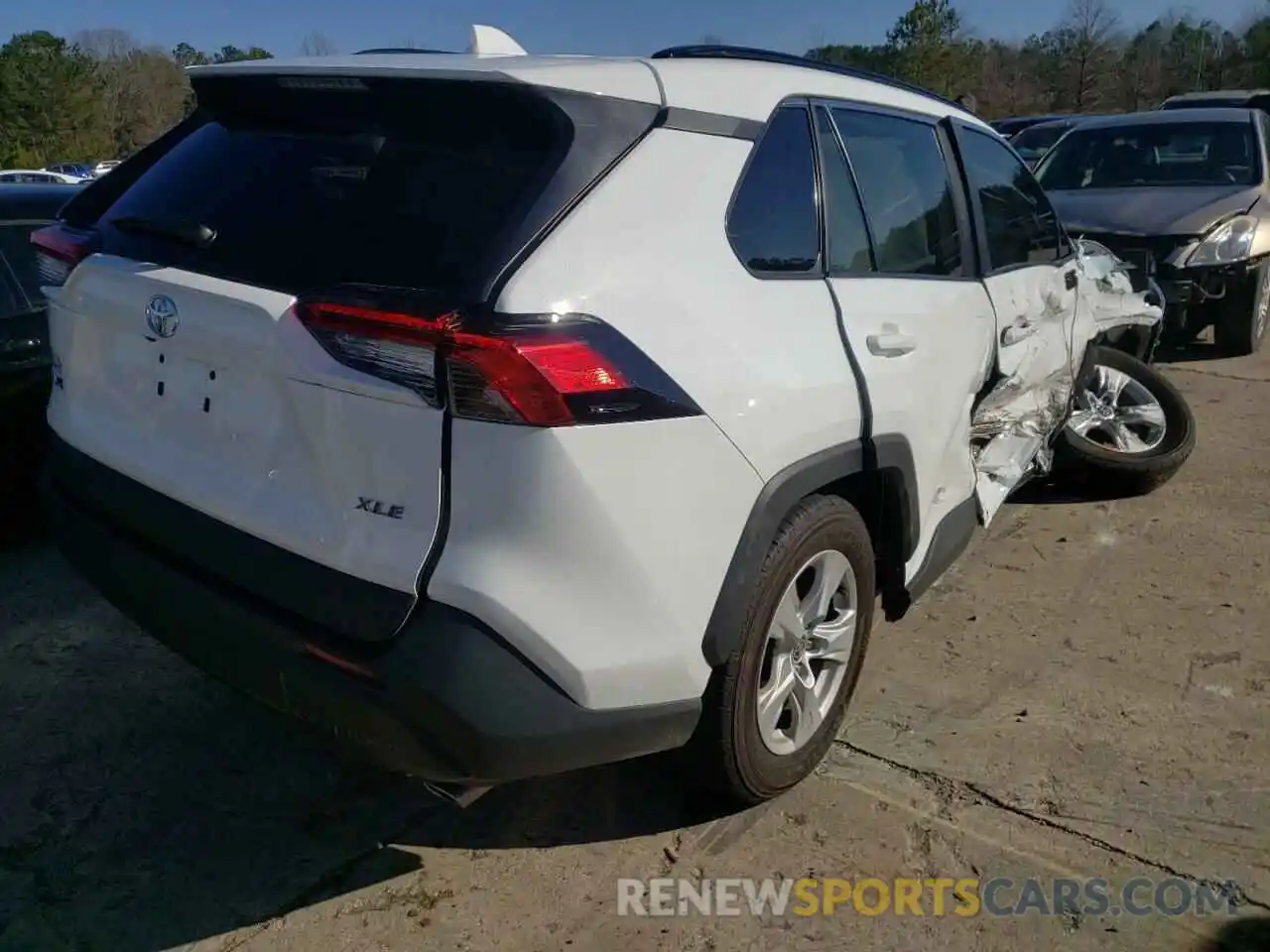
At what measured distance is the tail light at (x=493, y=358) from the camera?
6.41ft

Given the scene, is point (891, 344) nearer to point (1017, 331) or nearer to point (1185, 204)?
point (1017, 331)

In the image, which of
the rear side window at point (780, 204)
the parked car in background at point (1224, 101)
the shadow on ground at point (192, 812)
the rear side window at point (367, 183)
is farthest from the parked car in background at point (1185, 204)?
the parked car in background at point (1224, 101)

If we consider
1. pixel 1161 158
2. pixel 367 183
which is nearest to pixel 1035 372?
pixel 367 183

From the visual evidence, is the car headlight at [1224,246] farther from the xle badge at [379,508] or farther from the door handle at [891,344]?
the xle badge at [379,508]

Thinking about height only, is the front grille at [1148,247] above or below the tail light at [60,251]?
below

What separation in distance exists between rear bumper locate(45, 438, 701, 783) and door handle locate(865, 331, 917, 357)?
1.07 meters

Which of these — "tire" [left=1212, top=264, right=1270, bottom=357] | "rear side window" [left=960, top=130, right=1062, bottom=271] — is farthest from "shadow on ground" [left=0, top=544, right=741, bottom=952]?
"tire" [left=1212, top=264, right=1270, bottom=357]

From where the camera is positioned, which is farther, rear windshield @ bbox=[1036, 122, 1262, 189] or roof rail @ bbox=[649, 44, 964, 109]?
rear windshield @ bbox=[1036, 122, 1262, 189]

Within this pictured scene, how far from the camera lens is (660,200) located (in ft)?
7.40

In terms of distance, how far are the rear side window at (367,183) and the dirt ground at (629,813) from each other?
1.39 meters

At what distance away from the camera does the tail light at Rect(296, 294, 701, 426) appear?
6.41 feet

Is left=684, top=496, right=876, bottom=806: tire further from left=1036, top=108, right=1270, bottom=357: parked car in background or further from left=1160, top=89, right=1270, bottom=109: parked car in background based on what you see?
left=1160, top=89, right=1270, bottom=109: parked car in background

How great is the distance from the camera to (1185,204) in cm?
798

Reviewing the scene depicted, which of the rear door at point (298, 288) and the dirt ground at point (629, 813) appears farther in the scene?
the dirt ground at point (629, 813)
